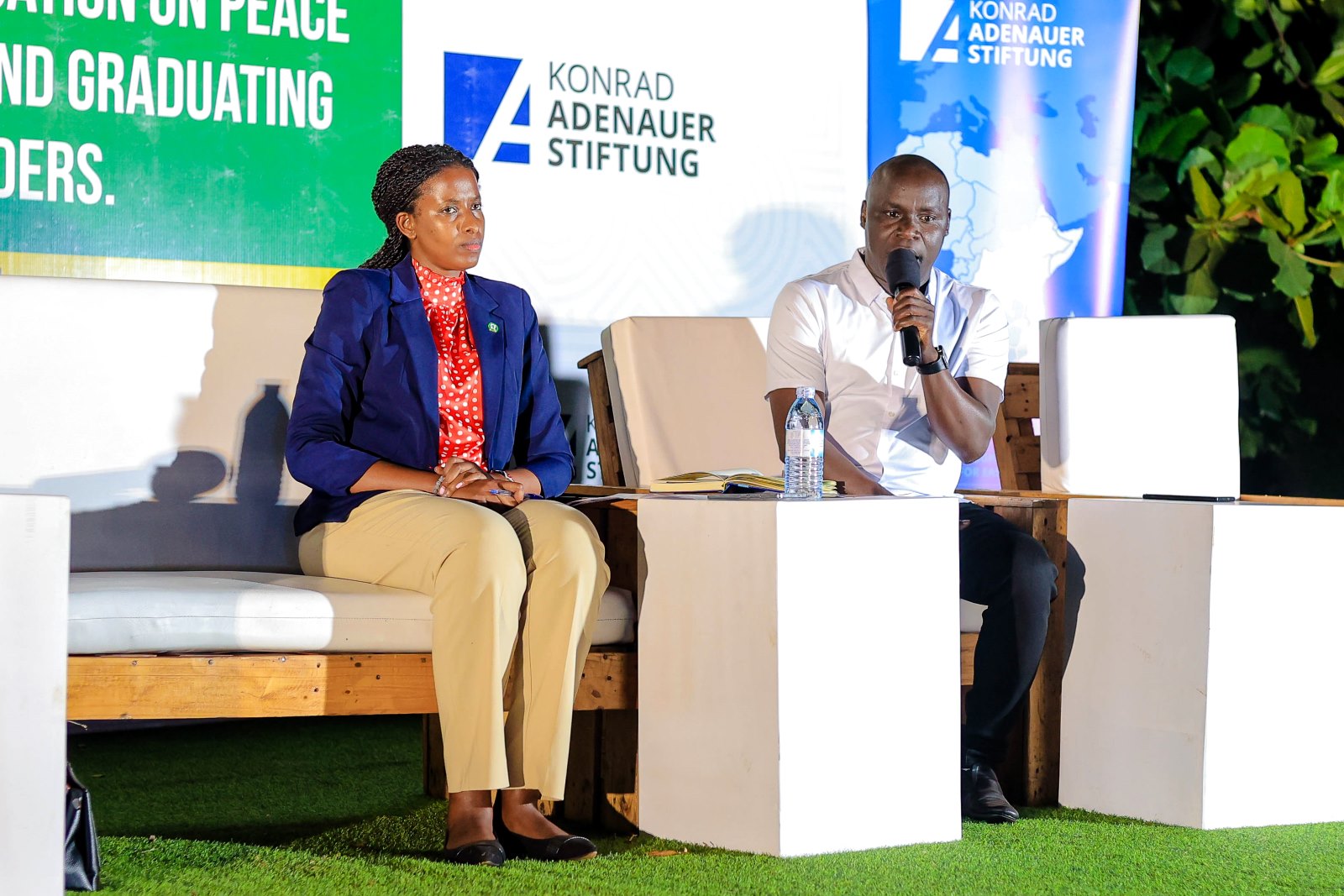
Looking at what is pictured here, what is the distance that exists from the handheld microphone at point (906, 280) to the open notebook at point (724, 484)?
29cm

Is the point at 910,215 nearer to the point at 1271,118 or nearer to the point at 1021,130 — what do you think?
the point at 1021,130

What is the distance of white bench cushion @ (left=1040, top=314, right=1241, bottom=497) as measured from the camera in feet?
9.93

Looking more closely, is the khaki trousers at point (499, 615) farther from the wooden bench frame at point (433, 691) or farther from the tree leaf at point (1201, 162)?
the tree leaf at point (1201, 162)

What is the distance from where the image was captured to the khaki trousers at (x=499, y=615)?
7.54 ft

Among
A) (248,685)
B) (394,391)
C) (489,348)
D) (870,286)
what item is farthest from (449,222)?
(248,685)

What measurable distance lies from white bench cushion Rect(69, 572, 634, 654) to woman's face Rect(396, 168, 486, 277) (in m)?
0.69

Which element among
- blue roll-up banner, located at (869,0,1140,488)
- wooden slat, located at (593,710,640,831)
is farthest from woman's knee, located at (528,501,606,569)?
blue roll-up banner, located at (869,0,1140,488)

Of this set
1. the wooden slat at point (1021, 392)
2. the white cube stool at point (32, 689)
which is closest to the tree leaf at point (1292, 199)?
the wooden slat at point (1021, 392)

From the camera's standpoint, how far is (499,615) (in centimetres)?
231

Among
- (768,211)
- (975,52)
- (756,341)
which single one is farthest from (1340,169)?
(756,341)

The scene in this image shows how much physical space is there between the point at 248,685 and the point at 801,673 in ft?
2.85

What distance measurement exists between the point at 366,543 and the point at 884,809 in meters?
0.97

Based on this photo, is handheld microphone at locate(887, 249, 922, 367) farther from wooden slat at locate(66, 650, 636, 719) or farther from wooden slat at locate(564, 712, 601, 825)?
wooden slat at locate(66, 650, 636, 719)

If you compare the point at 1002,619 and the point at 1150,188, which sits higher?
the point at 1150,188
